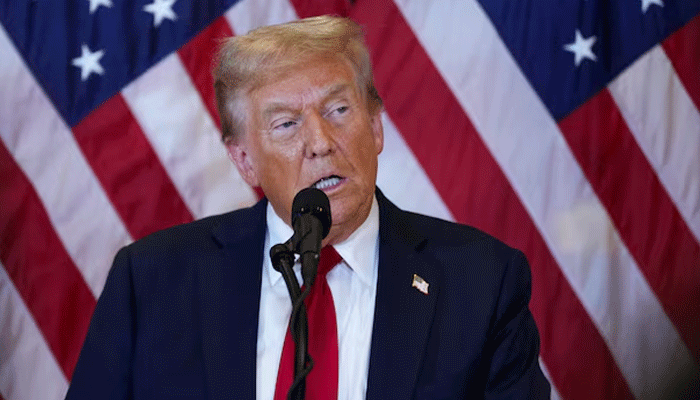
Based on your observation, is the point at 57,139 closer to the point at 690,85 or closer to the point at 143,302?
the point at 143,302

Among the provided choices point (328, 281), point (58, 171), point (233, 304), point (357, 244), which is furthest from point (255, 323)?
point (58, 171)

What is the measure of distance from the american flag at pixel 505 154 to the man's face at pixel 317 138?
0.89 metres

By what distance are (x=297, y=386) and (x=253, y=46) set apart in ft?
3.44

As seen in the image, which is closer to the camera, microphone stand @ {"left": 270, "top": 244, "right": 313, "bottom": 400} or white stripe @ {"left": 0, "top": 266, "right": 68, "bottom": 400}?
microphone stand @ {"left": 270, "top": 244, "right": 313, "bottom": 400}

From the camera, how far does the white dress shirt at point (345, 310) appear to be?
203 centimetres

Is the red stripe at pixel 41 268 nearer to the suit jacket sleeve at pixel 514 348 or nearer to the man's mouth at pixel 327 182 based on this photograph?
→ the man's mouth at pixel 327 182

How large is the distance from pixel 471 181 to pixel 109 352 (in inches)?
56.0

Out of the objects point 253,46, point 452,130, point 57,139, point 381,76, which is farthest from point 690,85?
point 57,139

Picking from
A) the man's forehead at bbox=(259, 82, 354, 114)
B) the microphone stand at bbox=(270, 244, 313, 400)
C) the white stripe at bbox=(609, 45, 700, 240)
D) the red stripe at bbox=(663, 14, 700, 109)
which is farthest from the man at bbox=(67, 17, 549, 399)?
the red stripe at bbox=(663, 14, 700, 109)

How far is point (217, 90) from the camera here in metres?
2.26

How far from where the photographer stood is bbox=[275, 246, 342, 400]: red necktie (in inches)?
77.2

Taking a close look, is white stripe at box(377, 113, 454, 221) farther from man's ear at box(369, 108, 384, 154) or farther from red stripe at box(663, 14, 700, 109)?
red stripe at box(663, 14, 700, 109)

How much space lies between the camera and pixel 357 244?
217 centimetres

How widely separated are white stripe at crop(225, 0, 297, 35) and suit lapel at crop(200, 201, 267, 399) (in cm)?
93
